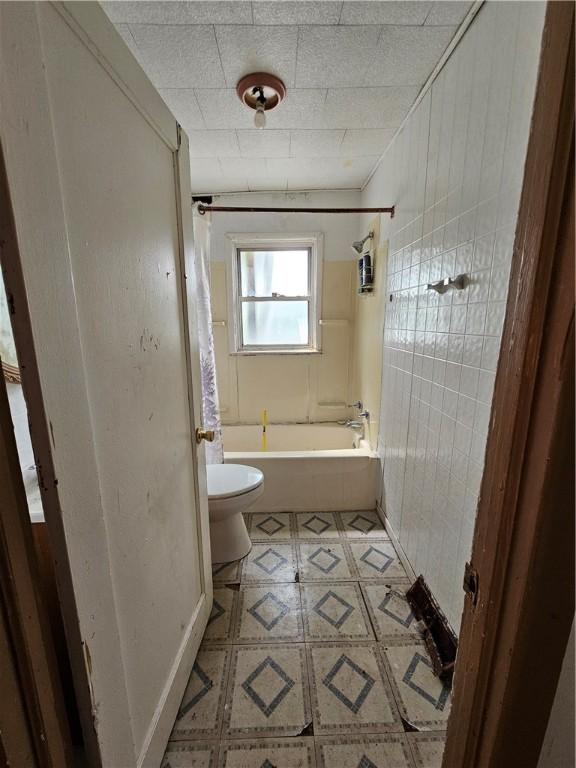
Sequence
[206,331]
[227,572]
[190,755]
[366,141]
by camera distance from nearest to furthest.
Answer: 1. [190,755]
2. [227,572]
3. [366,141]
4. [206,331]

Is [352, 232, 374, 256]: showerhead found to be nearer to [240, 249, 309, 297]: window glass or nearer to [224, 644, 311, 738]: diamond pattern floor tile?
[240, 249, 309, 297]: window glass

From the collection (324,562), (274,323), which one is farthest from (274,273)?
(324,562)

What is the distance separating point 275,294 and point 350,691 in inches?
104

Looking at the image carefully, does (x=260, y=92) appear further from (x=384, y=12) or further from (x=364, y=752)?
(x=364, y=752)

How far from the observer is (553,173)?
14.3 inches

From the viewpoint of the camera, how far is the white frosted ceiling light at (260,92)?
4.41 ft

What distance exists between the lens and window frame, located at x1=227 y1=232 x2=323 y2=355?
2799 mm

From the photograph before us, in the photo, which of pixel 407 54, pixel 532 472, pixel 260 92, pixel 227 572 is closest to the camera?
pixel 532 472

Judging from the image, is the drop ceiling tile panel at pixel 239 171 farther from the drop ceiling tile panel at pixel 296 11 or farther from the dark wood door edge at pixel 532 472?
the dark wood door edge at pixel 532 472

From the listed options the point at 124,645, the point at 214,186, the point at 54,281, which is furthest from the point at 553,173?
the point at 214,186

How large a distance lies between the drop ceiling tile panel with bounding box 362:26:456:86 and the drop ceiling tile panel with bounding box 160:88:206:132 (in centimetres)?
79

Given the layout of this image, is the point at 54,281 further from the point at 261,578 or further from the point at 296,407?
the point at 296,407

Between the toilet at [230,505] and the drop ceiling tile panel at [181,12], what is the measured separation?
1.80m

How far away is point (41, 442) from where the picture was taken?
48 cm
